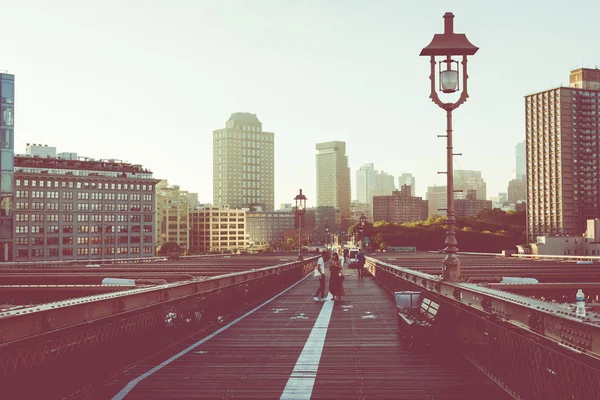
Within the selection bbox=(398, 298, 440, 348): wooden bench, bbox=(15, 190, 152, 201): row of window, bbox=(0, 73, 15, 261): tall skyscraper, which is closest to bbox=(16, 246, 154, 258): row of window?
bbox=(15, 190, 152, 201): row of window

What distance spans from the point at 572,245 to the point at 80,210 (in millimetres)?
125795

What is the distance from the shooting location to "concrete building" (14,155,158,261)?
17138 cm

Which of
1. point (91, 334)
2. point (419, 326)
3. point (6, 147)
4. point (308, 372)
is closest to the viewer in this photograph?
point (91, 334)

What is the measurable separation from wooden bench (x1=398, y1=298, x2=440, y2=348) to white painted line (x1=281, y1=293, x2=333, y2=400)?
1796 mm

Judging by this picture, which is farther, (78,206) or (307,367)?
(78,206)

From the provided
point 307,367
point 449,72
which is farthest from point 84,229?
point 307,367

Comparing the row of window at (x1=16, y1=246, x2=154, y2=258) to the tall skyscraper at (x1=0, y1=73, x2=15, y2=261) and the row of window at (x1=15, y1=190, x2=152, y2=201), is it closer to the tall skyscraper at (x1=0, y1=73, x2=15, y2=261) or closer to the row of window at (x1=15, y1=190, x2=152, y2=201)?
the row of window at (x1=15, y1=190, x2=152, y2=201)

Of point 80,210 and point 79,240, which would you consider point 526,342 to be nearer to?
point 79,240

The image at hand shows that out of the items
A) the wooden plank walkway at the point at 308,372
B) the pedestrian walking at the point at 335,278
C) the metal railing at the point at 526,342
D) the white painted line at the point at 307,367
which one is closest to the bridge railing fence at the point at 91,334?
the wooden plank walkway at the point at 308,372

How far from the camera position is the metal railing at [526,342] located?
285 inches

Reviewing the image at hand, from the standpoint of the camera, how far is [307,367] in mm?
→ 12266

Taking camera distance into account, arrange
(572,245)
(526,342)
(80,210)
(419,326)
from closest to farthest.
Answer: (526,342) < (419,326) < (572,245) < (80,210)

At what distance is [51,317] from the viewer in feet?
30.4

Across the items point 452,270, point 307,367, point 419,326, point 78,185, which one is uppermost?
point 78,185
